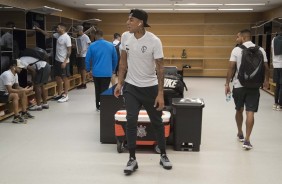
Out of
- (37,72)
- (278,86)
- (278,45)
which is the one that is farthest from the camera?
(278,45)

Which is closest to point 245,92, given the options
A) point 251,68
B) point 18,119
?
point 251,68

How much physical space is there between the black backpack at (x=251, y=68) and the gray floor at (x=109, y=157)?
0.87 metres

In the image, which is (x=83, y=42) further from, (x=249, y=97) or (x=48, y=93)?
(x=249, y=97)

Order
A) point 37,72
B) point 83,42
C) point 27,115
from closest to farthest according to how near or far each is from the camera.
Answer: point 27,115, point 37,72, point 83,42

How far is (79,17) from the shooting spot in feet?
46.0

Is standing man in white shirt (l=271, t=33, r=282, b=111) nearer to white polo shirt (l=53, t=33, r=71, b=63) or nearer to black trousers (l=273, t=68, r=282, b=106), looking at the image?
black trousers (l=273, t=68, r=282, b=106)

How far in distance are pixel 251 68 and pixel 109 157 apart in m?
2.01

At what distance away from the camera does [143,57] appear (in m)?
3.52

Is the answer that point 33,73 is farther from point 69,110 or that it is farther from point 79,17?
point 79,17

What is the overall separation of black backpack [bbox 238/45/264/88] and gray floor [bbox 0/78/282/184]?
2.85ft

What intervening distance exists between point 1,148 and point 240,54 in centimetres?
321

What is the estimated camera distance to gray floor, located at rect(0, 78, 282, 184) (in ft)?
11.7

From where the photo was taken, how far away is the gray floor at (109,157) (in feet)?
11.7

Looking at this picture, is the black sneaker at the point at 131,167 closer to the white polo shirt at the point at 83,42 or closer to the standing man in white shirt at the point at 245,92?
the standing man in white shirt at the point at 245,92
